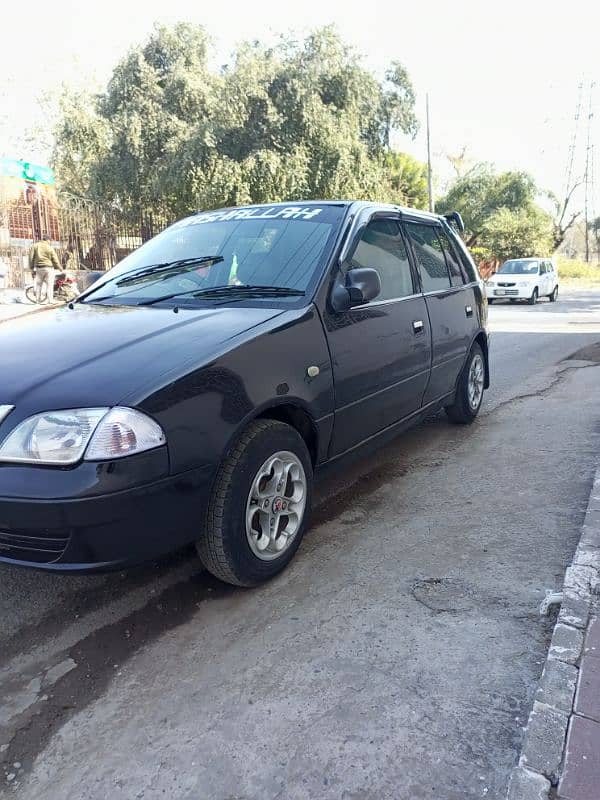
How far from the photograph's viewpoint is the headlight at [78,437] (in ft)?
7.72

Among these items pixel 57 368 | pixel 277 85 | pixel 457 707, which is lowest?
pixel 457 707

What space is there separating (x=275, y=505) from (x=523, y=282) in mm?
20019

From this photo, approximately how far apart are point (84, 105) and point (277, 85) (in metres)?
6.80

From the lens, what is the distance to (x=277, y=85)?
20891 mm

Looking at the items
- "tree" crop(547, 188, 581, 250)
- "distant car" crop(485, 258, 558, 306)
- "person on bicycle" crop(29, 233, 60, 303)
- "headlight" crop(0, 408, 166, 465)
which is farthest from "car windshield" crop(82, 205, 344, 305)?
"tree" crop(547, 188, 581, 250)

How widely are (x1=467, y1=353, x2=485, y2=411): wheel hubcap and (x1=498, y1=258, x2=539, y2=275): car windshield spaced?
1761cm

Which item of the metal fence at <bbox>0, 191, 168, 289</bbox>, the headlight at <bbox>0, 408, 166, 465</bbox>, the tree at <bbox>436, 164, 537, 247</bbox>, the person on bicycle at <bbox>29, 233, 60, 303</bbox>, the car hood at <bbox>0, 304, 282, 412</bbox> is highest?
the tree at <bbox>436, 164, 537, 247</bbox>

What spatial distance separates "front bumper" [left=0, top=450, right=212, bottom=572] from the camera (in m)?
2.32

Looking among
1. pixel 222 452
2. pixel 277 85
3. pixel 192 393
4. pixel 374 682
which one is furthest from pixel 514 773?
pixel 277 85

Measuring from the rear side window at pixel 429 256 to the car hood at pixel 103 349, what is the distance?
5.89 feet

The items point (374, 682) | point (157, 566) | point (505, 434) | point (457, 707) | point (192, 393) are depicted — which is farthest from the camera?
point (505, 434)

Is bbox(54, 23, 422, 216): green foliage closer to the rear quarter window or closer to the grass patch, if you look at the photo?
Answer: the rear quarter window

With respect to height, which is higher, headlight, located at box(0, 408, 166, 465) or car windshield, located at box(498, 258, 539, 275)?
car windshield, located at box(498, 258, 539, 275)

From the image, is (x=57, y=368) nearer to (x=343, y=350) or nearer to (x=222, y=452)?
(x=222, y=452)
